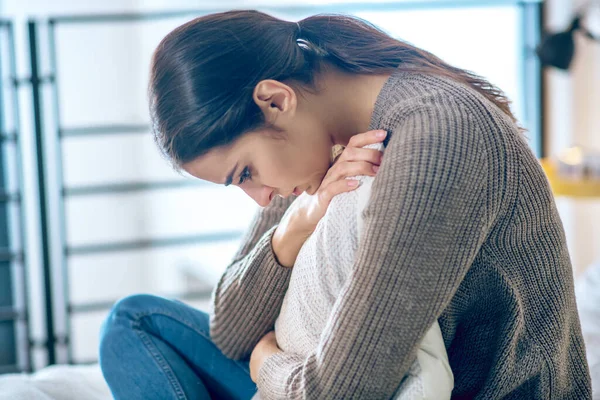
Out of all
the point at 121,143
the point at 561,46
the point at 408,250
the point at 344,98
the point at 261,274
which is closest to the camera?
the point at 408,250

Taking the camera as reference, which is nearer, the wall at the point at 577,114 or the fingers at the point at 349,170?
the fingers at the point at 349,170

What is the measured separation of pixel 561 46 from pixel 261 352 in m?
1.81

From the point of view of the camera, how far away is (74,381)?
1.31m

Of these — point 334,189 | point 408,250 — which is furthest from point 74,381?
point 408,250

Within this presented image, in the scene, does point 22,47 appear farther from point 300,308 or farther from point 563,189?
point 300,308

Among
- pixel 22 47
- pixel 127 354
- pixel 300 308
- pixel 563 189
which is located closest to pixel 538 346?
pixel 300 308

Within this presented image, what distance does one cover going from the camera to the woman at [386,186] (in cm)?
83

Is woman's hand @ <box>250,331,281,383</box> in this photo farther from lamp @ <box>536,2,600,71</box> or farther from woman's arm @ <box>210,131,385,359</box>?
lamp @ <box>536,2,600,71</box>

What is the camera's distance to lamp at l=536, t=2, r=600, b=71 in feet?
8.05

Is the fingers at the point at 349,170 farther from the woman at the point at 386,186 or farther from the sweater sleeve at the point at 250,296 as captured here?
the sweater sleeve at the point at 250,296

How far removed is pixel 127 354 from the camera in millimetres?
1218

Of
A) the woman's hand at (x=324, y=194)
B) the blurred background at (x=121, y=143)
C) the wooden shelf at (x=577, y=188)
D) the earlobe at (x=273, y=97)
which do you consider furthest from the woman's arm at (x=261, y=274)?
the wooden shelf at (x=577, y=188)

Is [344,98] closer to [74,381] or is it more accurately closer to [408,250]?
[408,250]

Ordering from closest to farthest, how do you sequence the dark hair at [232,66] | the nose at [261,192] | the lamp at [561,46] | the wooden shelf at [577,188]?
1. the dark hair at [232,66]
2. the nose at [261,192]
3. the wooden shelf at [577,188]
4. the lamp at [561,46]
